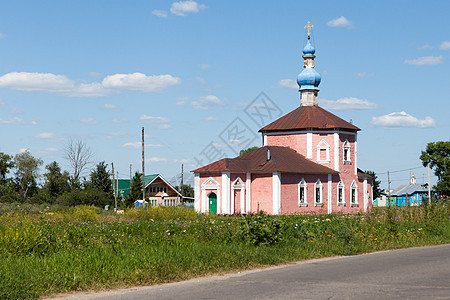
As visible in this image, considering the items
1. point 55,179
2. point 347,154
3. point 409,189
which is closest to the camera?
point 347,154

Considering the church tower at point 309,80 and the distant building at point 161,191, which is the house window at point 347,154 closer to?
the church tower at point 309,80

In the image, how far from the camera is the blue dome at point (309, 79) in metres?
54.5

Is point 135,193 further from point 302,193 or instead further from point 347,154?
point 347,154

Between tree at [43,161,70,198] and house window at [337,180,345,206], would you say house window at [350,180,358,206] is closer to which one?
house window at [337,180,345,206]

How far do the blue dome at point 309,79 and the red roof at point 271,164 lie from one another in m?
6.84

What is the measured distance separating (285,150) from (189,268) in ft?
127

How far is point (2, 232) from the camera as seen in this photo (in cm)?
1373

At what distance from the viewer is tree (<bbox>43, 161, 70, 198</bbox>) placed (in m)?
71.0

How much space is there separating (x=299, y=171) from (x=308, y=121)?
20.2 ft

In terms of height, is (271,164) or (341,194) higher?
(271,164)

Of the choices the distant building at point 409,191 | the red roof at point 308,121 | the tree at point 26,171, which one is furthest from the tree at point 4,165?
the distant building at point 409,191

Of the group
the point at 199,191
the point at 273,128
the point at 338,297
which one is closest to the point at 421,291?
the point at 338,297

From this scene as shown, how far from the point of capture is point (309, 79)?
54500 millimetres

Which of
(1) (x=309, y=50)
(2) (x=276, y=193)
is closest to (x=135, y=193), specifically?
(2) (x=276, y=193)
